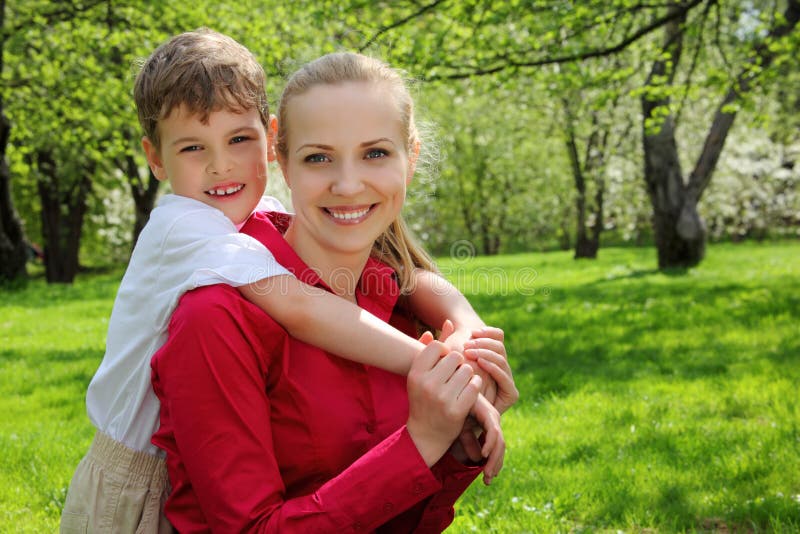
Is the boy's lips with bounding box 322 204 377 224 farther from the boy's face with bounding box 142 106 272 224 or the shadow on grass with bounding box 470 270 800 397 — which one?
the shadow on grass with bounding box 470 270 800 397

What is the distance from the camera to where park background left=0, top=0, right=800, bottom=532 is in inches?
171

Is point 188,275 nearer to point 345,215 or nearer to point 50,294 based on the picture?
point 345,215

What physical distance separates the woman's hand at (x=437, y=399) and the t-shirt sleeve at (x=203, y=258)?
469 millimetres

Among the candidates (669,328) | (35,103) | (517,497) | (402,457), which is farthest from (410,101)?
(35,103)

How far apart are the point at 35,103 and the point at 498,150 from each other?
2270cm

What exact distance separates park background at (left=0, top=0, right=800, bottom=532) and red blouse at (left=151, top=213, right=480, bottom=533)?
103cm

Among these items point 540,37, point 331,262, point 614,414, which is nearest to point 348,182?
point 331,262

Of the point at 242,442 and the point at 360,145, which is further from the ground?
the point at 360,145

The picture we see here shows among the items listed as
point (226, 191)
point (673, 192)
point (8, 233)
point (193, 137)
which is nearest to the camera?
point (193, 137)

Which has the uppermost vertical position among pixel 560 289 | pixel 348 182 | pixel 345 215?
pixel 348 182

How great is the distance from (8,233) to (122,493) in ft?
56.1

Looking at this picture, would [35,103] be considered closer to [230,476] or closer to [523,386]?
[523,386]

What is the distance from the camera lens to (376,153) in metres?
2.09

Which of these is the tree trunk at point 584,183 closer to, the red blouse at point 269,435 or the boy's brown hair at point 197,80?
the boy's brown hair at point 197,80
